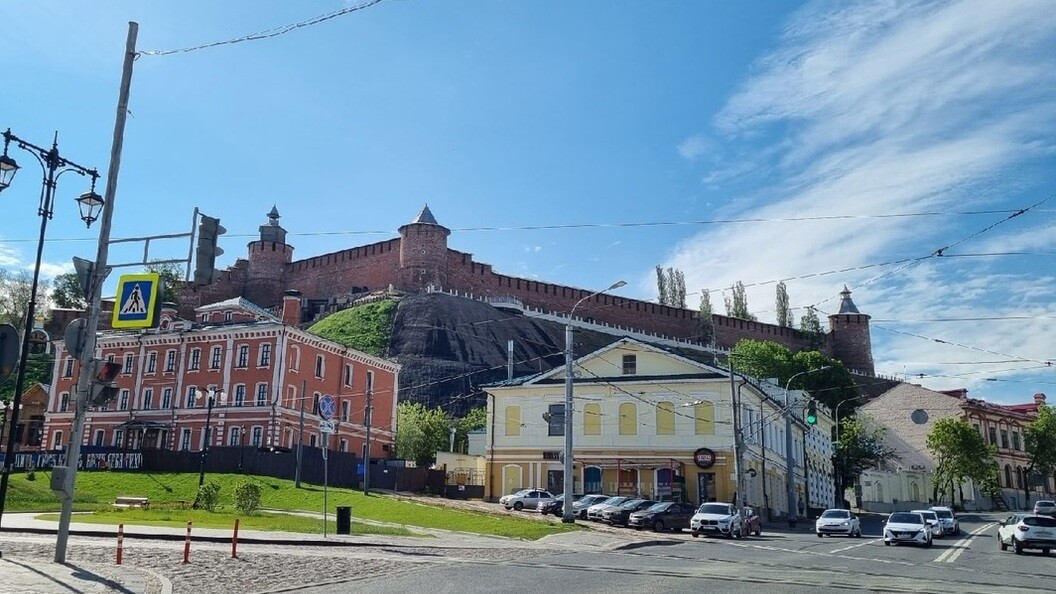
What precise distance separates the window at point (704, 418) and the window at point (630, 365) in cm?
437

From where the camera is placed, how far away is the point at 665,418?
46594mm

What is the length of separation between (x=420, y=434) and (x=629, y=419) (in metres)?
30.8

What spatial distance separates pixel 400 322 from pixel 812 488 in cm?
4913

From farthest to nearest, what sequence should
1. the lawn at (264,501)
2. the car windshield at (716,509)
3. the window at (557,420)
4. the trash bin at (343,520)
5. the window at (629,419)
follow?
the window at (557,420), the window at (629,419), the car windshield at (716,509), the lawn at (264,501), the trash bin at (343,520)

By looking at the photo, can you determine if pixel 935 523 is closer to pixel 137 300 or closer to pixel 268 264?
pixel 137 300

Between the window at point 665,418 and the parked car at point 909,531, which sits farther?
the window at point 665,418

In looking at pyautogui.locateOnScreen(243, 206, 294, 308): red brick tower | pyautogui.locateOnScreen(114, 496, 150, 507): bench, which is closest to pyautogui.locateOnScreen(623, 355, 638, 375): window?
pyautogui.locateOnScreen(114, 496, 150, 507): bench

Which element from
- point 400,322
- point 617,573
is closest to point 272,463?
point 617,573

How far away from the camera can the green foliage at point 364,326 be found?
Result: 3656 inches

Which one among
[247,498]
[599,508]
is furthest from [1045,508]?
[247,498]

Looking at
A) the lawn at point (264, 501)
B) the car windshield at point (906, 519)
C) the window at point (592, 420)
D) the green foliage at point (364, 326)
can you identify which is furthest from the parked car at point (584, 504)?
the green foliage at point (364, 326)

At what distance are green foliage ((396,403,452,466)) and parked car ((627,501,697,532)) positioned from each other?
1592 inches

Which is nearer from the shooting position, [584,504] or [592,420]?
[584,504]

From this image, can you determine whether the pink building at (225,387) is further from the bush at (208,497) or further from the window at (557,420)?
the bush at (208,497)
